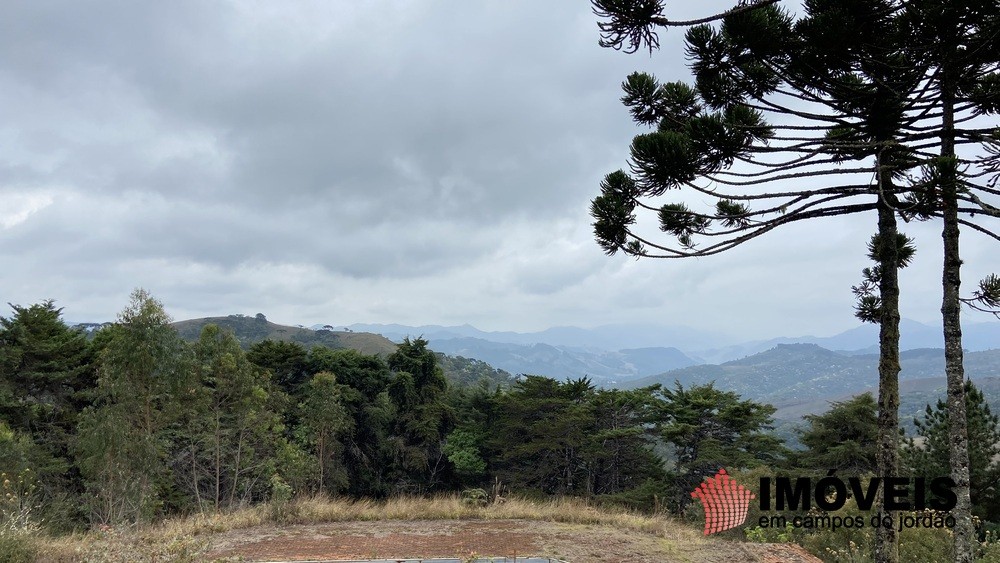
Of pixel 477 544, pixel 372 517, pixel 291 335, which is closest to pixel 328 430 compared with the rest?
pixel 372 517

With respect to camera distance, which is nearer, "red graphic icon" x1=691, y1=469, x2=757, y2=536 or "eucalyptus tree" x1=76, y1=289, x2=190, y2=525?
"red graphic icon" x1=691, y1=469, x2=757, y2=536

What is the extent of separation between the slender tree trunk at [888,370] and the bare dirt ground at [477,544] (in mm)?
1971

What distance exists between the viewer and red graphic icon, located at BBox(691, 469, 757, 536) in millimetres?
8758

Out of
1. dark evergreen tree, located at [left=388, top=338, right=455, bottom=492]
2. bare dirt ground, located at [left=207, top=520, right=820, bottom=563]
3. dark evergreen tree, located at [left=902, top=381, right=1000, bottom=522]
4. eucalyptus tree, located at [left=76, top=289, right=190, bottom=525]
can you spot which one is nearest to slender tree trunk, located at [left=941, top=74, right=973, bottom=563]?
bare dirt ground, located at [left=207, top=520, right=820, bottom=563]

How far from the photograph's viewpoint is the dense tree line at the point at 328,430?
16188 millimetres

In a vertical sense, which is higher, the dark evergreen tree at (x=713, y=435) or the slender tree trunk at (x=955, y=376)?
the slender tree trunk at (x=955, y=376)

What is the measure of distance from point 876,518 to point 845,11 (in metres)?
4.17

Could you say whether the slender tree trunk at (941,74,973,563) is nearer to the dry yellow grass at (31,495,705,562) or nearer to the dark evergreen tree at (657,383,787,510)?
the dry yellow grass at (31,495,705,562)

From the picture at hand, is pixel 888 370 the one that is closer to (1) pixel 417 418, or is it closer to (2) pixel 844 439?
(2) pixel 844 439

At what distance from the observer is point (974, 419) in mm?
14586

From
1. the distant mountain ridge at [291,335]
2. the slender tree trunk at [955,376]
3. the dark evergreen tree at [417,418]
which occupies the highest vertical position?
the distant mountain ridge at [291,335]

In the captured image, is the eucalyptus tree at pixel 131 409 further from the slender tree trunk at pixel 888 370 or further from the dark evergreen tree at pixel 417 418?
the slender tree trunk at pixel 888 370

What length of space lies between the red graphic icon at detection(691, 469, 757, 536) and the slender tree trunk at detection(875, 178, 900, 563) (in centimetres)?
411

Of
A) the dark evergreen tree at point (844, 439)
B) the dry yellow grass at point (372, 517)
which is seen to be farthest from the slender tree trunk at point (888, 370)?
the dark evergreen tree at point (844, 439)
